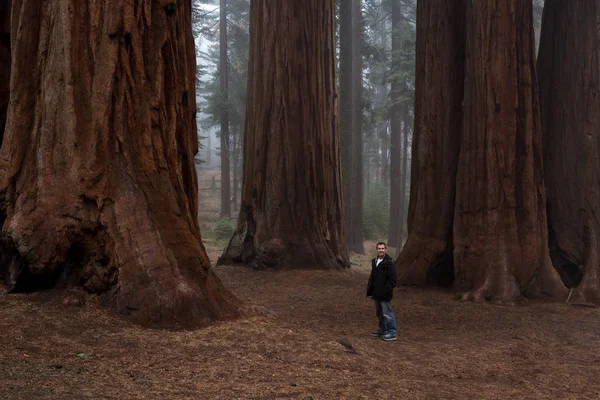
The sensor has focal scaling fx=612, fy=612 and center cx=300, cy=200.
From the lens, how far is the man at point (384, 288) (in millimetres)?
7242

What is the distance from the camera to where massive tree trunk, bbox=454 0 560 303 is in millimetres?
10016

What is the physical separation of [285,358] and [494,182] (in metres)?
6.25

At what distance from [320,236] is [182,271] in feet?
26.3

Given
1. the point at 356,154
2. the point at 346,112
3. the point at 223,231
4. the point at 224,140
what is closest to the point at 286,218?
the point at 346,112

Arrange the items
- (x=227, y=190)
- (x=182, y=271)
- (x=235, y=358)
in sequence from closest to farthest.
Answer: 1. (x=235, y=358)
2. (x=182, y=271)
3. (x=227, y=190)

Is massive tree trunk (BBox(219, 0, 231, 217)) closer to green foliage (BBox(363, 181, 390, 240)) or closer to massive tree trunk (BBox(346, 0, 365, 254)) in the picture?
green foliage (BBox(363, 181, 390, 240))

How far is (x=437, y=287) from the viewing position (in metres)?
10.7

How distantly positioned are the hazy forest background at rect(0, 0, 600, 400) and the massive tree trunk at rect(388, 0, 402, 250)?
1384 centimetres

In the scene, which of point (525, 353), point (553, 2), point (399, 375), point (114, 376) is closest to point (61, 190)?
point (114, 376)

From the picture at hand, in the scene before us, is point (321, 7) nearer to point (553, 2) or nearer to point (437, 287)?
point (553, 2)

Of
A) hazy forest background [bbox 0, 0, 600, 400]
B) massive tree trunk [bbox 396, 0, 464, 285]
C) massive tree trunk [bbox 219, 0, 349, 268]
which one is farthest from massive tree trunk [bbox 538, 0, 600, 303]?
massive tree trunk [bbox 219, 0, 349, 268]

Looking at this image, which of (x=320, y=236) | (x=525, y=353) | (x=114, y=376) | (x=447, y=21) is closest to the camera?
(x=114, y=376)

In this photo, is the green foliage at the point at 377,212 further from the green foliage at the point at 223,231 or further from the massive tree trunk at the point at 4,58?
the massive tree trunk at the point at 4,58

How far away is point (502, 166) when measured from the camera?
33.2 feet
